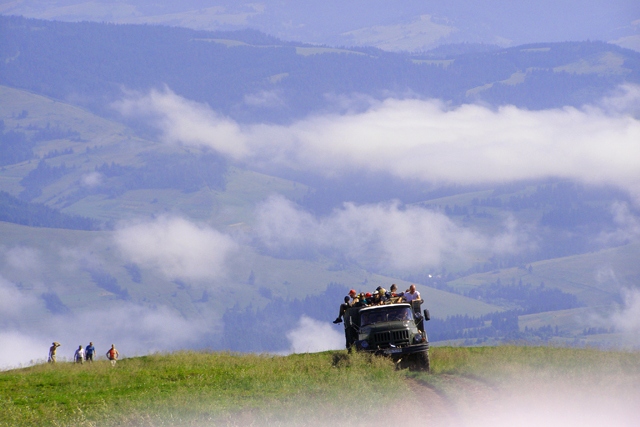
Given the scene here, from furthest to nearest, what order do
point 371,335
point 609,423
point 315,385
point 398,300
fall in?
1. point 398,300
2. point 371,335
3. point 315,385
4. point 609,423

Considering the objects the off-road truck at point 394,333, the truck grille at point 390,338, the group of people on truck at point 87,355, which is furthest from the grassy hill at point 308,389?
the group of people on truck at point 87,355

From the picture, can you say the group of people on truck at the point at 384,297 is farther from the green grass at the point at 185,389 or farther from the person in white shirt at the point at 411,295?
the green grass at the point at 185,389

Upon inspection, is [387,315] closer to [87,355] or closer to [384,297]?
[384,297]

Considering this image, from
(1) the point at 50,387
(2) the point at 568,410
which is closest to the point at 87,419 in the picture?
(1) the point at 50,387

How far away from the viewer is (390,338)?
34.1 metres

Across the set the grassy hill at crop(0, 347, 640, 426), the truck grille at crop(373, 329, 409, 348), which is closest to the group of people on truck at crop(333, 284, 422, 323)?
the grassy hill at crop(0, 347, 640, 426)

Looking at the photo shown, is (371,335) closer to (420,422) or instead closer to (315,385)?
(315,385)

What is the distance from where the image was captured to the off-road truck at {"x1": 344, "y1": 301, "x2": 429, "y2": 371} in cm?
3312

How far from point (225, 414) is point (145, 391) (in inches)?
233

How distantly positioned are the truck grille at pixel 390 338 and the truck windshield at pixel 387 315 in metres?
0.82

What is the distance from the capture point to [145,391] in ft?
92.4

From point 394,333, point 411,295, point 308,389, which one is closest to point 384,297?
point 411,295

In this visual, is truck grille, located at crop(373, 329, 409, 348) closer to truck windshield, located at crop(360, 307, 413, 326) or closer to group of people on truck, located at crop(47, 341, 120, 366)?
→ truck windshield, located at crop(360, 307, 413, 326)

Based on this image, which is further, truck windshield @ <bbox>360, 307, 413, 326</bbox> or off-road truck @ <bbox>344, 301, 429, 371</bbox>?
truck windshield @ <bbox>360, 307, 413, 326</bbox>
